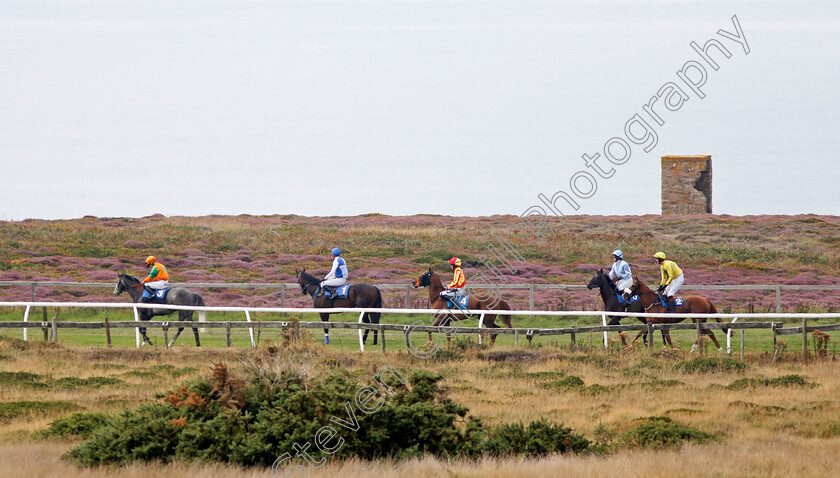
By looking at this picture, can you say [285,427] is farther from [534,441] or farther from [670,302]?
[670,302]

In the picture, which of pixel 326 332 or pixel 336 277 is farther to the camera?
pixel 336 277

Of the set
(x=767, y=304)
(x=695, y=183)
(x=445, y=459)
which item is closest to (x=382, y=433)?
(x=445, y=459)

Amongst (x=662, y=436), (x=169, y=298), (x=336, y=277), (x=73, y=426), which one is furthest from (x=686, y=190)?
(x=73, y=426)

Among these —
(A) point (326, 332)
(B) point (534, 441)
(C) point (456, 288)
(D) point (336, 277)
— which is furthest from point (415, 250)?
(B) point (534, 441)

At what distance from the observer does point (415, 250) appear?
42.7 m

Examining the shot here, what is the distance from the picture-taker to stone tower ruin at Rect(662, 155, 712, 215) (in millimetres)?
57531

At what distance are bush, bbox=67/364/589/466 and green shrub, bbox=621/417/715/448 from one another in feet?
2.65

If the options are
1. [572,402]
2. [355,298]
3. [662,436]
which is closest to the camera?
[662,436]

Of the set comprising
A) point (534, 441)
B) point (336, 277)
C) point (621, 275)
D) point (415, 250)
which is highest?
point (415, 250)

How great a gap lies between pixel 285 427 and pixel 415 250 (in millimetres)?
32913

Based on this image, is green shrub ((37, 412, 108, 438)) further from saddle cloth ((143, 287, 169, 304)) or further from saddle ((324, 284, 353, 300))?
saddle ((324, 284, 353, 300))

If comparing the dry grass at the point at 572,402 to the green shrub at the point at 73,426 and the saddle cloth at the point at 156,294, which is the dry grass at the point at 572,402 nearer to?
the green shrub at the point at 73,426

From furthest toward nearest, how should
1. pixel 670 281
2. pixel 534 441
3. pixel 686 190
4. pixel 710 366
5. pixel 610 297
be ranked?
pixel 686 190 < pixel 610 297 < pixel 670 281 < pixel 710 366 < pixel 534 441

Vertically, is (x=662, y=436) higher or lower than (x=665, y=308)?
lower
